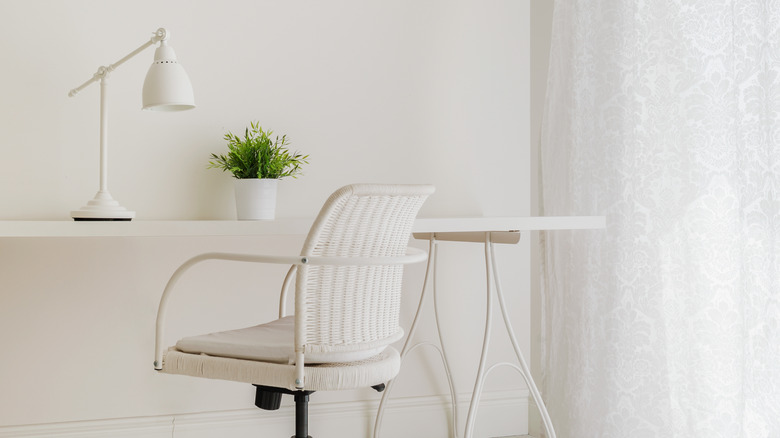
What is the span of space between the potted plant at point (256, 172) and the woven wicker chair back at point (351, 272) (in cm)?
68

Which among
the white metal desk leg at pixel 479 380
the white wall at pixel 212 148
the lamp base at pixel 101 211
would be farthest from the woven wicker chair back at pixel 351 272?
the white wall at pixel 212 148

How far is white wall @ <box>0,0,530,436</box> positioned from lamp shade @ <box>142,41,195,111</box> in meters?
0.41

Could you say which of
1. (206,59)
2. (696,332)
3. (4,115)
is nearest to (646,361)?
(696,332)

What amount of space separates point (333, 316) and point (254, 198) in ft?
2.47

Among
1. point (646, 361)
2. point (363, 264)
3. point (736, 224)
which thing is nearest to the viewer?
point (363, 264)

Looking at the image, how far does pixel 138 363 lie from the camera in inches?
87.4

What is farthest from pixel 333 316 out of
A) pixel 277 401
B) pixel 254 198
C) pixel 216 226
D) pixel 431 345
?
pixel 431 345

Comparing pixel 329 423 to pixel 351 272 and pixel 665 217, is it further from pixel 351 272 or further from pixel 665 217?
pixel 665 217

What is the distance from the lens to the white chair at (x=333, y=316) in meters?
1.44

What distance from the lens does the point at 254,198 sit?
212 centimetres

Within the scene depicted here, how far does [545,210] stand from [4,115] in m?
1.76

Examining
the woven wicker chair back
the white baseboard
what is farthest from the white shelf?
the white baseboard

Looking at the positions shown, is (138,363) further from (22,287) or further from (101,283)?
(22,287)

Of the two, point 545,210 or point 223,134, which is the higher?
point 223,134
